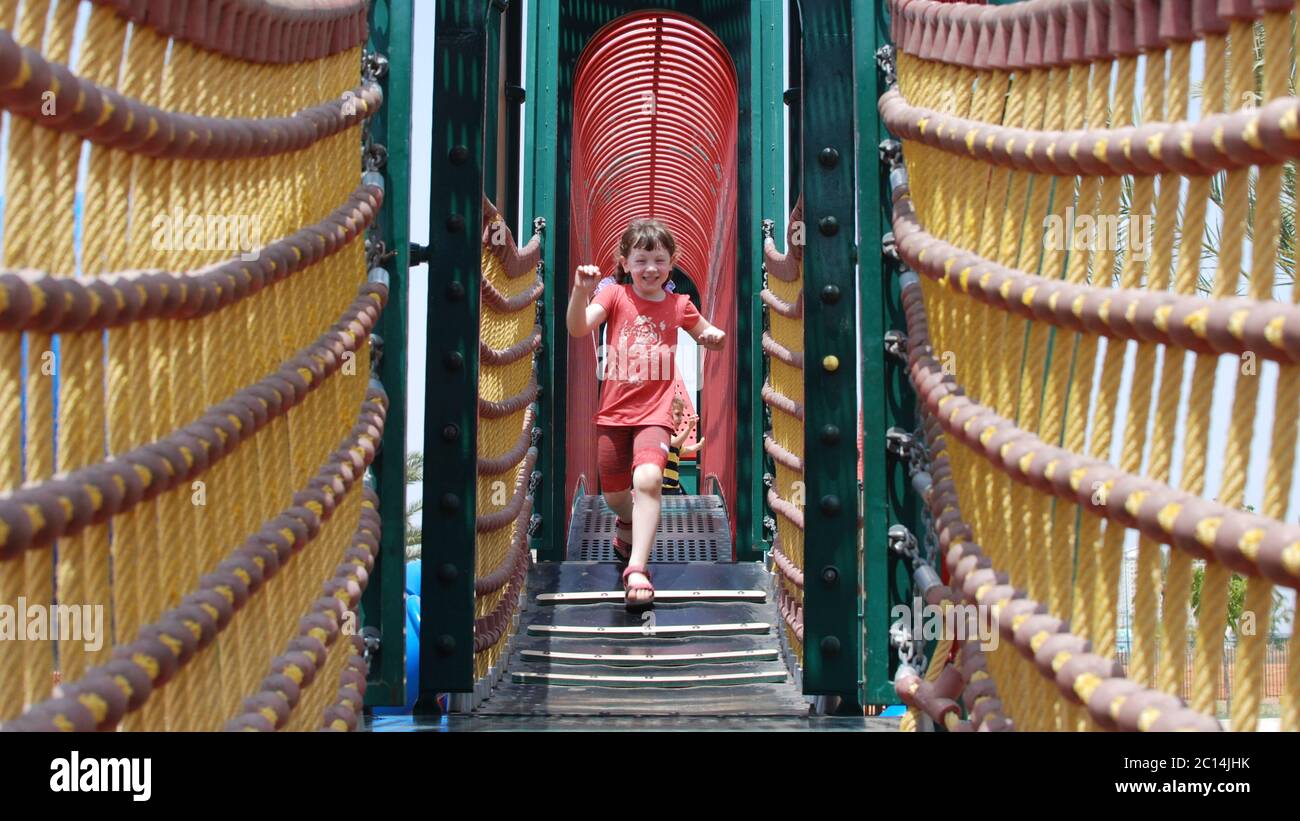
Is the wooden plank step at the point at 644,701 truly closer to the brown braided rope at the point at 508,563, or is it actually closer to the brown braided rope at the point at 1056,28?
the brown braided rope at the point at 508,563

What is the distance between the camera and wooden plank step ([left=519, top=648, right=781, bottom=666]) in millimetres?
4852

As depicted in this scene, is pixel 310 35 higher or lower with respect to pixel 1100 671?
higher

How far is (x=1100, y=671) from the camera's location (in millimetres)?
1942

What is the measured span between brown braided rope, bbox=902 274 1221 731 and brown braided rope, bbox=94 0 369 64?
4.95ft

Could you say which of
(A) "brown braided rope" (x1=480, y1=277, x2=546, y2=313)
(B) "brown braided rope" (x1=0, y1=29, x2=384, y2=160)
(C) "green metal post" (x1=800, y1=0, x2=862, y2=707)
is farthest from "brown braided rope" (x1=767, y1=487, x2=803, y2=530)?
(B) "brown braided rope" (x1=0, y1=29, x2=384, y2=160)

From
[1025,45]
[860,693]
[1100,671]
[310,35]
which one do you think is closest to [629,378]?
[860,693]

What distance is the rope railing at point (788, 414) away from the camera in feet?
15.4

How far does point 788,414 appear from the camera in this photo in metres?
5.27

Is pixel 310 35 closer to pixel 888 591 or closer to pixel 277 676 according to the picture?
pixel 277 676

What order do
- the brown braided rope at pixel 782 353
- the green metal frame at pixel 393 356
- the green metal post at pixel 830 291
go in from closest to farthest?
the green metal frame at pixel 393 356
the green metal post at pixel 830 291
the brown braided rope at pixel 782 353

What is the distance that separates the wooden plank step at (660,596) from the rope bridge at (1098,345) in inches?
109

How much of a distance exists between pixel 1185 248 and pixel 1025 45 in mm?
636

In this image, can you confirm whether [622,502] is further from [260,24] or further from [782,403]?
[260,24]

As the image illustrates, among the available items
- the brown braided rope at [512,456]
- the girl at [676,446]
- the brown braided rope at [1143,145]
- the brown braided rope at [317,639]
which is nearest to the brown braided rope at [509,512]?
the brown braided rope at [512,456]
